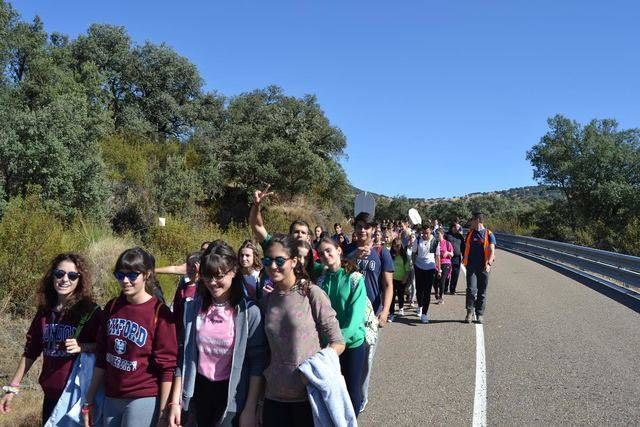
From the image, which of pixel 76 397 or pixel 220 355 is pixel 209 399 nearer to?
pixel 220 355

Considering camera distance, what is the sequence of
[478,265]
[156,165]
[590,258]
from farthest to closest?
[156,165] → [590,258] → [478,265]

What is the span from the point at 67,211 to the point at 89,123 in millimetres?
2843

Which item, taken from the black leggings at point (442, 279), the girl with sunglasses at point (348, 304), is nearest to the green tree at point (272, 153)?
the black leggings at point (442, 279)

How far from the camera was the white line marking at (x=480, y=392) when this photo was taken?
479 centimetres

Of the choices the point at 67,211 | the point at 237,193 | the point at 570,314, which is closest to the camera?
the point at 570,314

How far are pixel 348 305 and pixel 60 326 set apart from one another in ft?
6.46

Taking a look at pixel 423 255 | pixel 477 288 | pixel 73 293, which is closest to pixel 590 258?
pixel 477 288

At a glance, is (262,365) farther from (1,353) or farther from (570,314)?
(570,314)

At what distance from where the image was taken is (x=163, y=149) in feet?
72.8

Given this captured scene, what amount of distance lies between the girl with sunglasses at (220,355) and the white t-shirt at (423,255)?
6.71 meters

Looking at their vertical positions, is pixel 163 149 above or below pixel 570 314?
above

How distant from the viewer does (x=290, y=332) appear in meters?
Result: 3.01

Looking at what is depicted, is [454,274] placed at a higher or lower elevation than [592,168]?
lower

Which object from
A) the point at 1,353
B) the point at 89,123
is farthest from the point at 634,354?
the point at 89,123
